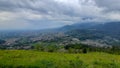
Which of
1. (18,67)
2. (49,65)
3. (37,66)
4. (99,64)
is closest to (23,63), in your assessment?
(18,67)

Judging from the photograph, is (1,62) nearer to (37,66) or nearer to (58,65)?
(37,66)

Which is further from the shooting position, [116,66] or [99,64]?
[99,64]

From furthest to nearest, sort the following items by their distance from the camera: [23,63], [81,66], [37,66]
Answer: [23,63], [37,66], [81,66]

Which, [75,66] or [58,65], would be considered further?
[58,65]

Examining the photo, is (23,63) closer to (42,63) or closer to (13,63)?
(13,63)

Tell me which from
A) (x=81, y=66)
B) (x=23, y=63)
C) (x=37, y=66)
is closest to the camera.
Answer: (x=81, y=66)

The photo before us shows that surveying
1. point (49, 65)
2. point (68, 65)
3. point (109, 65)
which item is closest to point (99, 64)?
point (109, 65)

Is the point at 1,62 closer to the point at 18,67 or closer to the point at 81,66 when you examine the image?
the point at 18,67

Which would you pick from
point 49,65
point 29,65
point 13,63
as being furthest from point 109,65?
point 13,63
